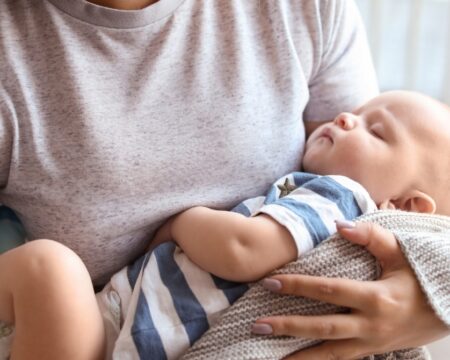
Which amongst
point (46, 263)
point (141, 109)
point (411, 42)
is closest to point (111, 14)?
point (141, 109)

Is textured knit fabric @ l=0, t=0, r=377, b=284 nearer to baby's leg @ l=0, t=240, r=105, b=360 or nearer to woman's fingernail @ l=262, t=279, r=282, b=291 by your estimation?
baby's leg @ l=0, t=240, r=105, b=360

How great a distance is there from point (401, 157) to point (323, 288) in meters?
0.30

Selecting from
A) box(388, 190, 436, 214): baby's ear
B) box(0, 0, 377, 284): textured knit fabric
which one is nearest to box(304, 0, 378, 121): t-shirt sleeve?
box(0, 0, 377, 284): textured knit fabric

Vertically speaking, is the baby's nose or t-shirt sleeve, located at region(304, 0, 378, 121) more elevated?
t-shirt sleeve, located at region(304, 0, 378, 121)

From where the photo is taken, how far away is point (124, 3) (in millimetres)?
969

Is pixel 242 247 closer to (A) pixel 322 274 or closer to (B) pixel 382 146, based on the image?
(A) pixel 322 274

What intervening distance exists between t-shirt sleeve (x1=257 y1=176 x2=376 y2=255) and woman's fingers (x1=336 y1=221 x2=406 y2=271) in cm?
3

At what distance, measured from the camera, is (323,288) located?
0.85 metres

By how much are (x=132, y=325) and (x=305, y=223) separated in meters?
0.28

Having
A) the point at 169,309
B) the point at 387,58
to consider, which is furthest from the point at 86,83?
the point at 387,58

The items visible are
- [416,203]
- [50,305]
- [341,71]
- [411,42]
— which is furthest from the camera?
[411,42]

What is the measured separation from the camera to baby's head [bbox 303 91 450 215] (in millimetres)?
1032

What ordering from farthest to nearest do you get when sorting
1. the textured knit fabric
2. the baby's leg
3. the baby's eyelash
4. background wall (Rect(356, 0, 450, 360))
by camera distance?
background wall (Rect(356, 0, 450, 360)), the baby's eyelash, the textured knit fabric, the baby's leg

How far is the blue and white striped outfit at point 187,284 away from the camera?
87 cm
